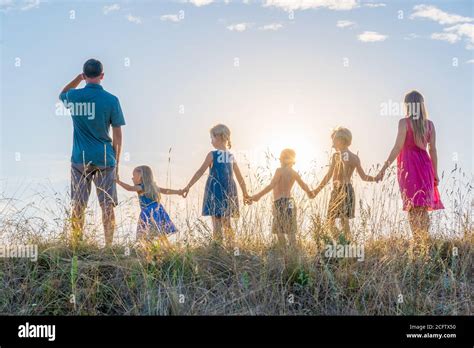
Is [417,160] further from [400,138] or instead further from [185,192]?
[185,192]

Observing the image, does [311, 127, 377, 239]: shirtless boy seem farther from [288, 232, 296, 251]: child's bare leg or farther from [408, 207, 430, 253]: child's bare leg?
[408, 207, 430, 253]: child's bare leg

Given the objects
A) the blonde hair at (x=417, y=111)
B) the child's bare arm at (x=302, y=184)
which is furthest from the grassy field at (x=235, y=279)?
the blonde hair at (x=417, y=111)

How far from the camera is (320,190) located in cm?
717

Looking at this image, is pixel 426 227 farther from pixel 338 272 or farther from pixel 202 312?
pixel 202 312

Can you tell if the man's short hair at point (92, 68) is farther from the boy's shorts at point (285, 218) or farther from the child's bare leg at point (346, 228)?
the child's bare leg at point (346, 228)

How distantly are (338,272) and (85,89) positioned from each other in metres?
3.37

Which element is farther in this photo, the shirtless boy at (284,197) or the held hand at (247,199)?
the held hand at (247,199)

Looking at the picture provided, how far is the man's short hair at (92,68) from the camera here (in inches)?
293

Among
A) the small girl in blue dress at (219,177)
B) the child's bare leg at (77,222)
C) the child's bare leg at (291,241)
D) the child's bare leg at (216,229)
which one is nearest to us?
the child's bare leg at (291,241)

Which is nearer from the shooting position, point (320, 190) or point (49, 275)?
point (49, 275)

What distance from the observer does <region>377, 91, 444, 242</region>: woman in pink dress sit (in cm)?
741

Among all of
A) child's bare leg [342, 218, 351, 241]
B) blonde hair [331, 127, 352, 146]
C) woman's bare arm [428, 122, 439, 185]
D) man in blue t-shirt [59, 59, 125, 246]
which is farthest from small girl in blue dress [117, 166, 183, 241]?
woman's bare arm [428, 122, 439, 185]
